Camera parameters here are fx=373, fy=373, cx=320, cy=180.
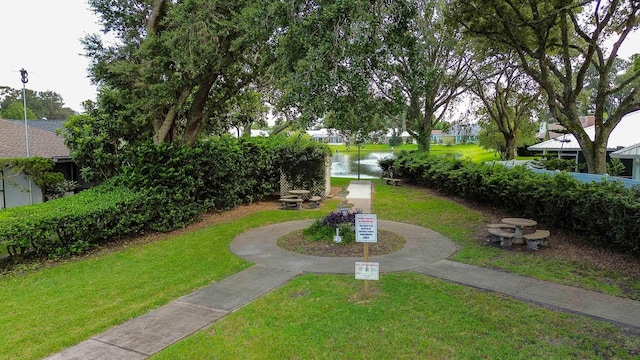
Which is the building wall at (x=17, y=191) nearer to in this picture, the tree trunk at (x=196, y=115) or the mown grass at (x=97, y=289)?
the tree trunk at (x=196, y=115)

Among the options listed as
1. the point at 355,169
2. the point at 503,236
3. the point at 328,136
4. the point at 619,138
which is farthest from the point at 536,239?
the point at 355,169

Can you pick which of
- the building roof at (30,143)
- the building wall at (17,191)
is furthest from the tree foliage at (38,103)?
the building wall at (17,191)

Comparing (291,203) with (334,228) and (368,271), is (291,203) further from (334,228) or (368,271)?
(368,271)

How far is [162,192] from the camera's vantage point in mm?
9375

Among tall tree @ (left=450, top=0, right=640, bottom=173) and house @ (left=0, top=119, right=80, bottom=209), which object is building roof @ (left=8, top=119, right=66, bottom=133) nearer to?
house @ (left=0, top=119, right=80, bottom=209)

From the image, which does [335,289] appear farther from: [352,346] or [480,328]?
[480,328]

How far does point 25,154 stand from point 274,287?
1224cm

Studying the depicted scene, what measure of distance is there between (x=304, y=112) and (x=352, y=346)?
135 inches

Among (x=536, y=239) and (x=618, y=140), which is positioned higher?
(x=618, y=140)

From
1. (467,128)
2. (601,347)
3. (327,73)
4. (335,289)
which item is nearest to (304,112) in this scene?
(327,73)

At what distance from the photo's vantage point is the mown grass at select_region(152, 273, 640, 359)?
3734 millimetres

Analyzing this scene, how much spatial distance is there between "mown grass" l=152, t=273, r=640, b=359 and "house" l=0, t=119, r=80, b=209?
10.8 m

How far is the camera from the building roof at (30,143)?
12867mm

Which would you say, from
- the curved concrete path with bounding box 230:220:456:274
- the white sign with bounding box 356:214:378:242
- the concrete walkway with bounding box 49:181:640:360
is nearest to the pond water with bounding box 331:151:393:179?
the curved concrete path with bounding box 230:220:456:274
